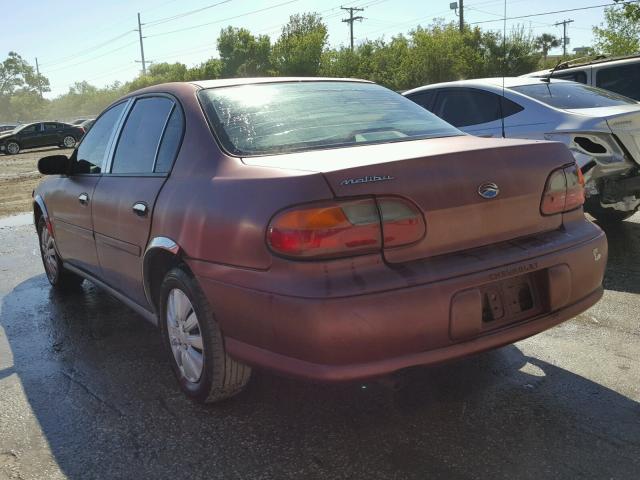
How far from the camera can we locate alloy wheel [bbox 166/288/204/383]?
2.93m

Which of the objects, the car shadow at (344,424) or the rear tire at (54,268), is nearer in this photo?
the car shadow at (344,424)

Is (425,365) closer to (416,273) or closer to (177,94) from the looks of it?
(416,273)

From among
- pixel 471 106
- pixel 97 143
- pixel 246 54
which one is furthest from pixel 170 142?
pixel 246 54

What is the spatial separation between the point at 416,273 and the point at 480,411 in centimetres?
92

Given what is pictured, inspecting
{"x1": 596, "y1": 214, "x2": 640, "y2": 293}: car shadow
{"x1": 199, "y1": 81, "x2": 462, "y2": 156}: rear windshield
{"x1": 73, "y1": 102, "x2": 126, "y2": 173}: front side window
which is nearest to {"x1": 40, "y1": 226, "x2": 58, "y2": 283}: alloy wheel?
{"x1": 73, "y1": 102, "x2": 126, "y2": 173}: front side window

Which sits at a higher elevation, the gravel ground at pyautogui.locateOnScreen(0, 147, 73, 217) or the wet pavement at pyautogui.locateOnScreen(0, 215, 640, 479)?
the gravel ground at pyautogui.locateOnScreen(0, 147, 73, 217)

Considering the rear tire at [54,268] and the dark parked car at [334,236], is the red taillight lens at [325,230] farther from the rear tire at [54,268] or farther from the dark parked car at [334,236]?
the rear tire at [54,268]

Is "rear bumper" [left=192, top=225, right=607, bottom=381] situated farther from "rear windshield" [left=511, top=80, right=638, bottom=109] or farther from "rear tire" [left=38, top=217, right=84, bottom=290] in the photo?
"rear windshield" [left=511, top=80, right=638, bottom=109]

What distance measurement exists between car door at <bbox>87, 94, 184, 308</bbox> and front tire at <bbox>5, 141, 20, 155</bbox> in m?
29.7

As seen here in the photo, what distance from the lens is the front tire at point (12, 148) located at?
2988cm

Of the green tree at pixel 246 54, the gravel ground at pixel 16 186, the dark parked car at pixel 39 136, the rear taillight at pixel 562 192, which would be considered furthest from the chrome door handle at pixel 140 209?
the green tree at pixel 246 54

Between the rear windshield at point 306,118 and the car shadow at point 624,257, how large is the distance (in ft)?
7.46

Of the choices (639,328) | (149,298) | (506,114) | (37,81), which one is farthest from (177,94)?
(37,81)

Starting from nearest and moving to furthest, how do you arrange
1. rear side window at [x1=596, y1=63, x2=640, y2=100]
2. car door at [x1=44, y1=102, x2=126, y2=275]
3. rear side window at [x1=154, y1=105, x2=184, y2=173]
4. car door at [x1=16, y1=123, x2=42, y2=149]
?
rear side window at [x1=154, y1=105, x2=184, y2=173]
car door at [x1=44, y1=102, x2=126, y2=275]
rear side window at [x1=596, y1=63, x2=640, y2=100]
car door at [x1=16, y1=123, x2=42, y2=149]
